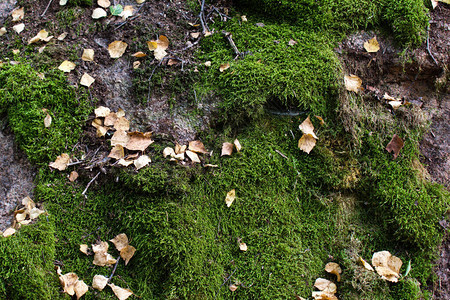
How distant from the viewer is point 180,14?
3.30 m

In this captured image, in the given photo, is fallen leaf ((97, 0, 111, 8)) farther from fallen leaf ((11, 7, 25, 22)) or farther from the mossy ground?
the mossy ground

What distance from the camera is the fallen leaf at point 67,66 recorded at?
9.49 ft

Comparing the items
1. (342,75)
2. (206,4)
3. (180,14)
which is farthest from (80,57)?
(342,75)

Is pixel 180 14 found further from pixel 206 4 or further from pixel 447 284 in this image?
pixel 447 284

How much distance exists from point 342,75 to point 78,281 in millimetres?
2605

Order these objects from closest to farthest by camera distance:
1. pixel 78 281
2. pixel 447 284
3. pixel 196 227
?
1. pixel 78 281
2. pixel 196 227
3. pixel 447 284

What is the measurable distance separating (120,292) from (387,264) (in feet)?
6.47

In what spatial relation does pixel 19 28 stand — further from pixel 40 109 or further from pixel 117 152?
pixel 117 152

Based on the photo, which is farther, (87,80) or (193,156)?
(87,80)

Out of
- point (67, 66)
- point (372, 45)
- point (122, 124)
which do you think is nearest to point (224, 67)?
point (122, 124)

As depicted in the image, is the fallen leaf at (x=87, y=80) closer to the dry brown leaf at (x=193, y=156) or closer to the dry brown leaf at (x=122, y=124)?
the dry brown leaf at (x=122, y=124)

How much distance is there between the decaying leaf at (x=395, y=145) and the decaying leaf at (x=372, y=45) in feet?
2.81

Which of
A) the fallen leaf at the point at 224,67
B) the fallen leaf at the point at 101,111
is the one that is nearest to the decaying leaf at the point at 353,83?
the fallen leaf at the point at 224,67

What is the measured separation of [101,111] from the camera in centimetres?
279
